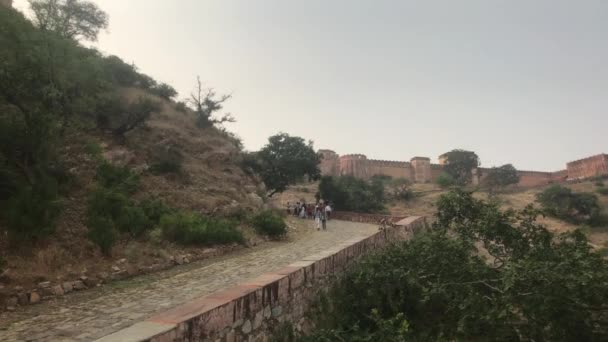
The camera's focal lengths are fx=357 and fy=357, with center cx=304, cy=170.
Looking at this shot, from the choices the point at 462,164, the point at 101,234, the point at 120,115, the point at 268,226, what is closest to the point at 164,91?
the point at 120,115

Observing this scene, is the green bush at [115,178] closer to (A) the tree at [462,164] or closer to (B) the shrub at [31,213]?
(B) the shrub at [31,213]

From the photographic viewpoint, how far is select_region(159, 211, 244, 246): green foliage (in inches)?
431

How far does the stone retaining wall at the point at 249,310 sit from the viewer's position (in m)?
3.17

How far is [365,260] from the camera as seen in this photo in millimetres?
7871

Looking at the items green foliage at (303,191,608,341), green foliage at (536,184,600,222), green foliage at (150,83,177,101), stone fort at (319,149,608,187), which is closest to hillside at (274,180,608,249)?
green foliage at (536,184,600,222)

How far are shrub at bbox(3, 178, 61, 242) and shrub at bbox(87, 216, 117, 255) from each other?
2.61 feet

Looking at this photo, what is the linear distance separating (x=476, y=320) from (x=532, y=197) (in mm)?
47683

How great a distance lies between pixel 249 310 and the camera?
14.0 feet

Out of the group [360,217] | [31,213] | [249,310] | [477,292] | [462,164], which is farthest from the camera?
[462,164]

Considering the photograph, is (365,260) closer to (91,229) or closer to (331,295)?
(331,295)

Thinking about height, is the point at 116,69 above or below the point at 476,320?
above

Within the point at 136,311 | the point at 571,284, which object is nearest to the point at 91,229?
the point at 136,311

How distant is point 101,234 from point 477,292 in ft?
26.9

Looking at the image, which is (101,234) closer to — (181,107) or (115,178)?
(115,178)
